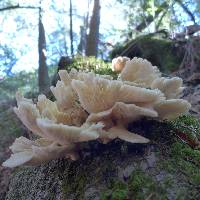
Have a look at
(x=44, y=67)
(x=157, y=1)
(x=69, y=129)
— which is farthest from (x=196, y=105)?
(x=44, y=67)

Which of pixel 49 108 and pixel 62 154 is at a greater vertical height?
pixel 49 108

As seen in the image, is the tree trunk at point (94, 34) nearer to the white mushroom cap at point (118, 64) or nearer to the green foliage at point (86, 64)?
the green foliage at point (86, 64)

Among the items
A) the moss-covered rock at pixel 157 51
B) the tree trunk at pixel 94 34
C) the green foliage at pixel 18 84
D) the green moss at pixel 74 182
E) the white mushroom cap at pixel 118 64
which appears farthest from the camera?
the green foliage at pixel 18 84

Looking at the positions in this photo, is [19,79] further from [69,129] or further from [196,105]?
[69,129]

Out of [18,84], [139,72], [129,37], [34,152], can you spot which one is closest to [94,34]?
[129,37]

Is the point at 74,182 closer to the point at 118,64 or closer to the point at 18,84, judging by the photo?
the point at 118,64

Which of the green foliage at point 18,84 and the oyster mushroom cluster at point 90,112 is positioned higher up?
the oyster mushroom cluster at point 90,112

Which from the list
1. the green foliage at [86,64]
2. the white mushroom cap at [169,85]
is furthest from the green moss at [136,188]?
the green foliage at [86,64]

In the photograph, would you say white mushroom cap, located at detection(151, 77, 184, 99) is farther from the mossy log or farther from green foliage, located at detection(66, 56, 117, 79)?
green foliage, located at detection(66, 56, 117, 79)
